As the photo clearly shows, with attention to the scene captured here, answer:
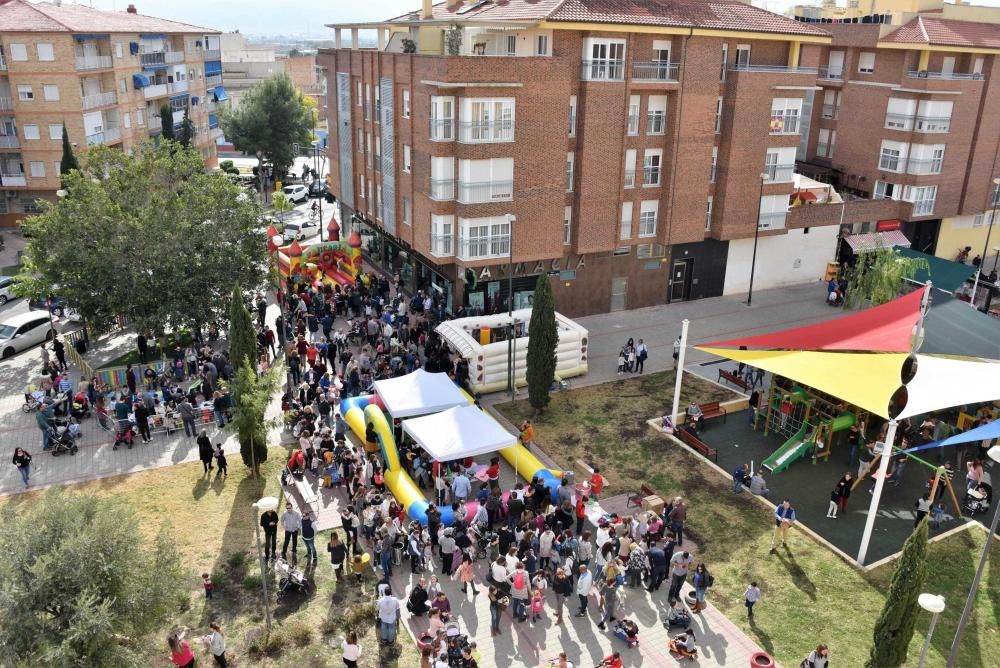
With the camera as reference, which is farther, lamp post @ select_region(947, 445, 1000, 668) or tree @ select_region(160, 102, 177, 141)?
tree @ select_region(160, 102, 177, 141)

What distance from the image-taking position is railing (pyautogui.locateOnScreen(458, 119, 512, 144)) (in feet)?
98.5

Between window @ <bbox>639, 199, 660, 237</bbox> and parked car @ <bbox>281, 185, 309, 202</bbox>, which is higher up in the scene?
window @ <bbox>639, 199, 660, 237</bbox>

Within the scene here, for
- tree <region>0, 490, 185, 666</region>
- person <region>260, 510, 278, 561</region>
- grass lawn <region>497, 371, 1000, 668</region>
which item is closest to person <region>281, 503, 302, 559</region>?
person <region>260, 510, 278, 561</region>

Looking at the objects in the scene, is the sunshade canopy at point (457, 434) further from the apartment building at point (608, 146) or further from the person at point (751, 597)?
the apartment building at point (608, 146)

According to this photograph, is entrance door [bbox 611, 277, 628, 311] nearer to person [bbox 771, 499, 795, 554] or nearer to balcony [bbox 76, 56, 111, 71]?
person [bbox 771, 499, 795, 554]

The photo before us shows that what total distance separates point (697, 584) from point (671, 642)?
152cm

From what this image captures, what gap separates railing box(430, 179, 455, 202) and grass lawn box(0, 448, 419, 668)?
42.4 feet

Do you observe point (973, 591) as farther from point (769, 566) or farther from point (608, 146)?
point (608, 146)

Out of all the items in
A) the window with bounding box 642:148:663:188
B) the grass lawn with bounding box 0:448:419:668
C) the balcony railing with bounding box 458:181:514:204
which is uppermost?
the window with bounding box 642:148:663:188

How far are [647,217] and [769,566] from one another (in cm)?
1965

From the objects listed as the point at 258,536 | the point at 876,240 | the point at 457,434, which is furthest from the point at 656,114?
the point at 258,536

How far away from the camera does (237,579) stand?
18.3 metres

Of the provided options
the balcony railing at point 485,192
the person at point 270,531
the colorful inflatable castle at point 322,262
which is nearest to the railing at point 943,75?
the balcony railing at point 485,192

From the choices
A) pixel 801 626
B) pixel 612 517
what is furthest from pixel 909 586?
pixel 612 517
